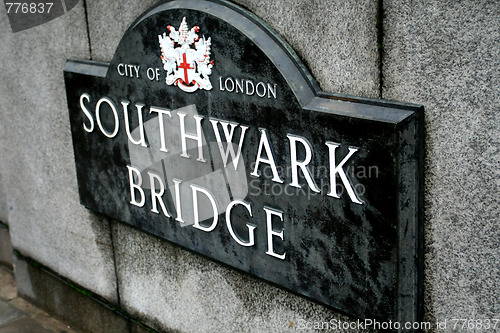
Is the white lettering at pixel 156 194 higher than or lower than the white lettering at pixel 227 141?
lower

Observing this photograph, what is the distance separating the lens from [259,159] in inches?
139

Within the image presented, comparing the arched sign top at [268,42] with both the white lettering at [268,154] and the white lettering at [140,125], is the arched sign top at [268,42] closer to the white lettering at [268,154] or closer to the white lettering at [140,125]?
the white lettering at [268,154]

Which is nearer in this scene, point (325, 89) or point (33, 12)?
point (325, 89)

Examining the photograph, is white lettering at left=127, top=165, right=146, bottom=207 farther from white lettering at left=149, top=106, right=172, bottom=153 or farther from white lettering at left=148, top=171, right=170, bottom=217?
white lettering at left=149, top=106, right=172, bottom=153

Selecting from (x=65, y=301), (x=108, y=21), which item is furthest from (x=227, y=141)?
(x=65, y=301)

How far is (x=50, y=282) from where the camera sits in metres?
5.87

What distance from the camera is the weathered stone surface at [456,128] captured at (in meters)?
2.74

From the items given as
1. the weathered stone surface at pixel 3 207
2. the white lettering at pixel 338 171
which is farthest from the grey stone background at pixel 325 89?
the weathered stone surface at pixel 3 207

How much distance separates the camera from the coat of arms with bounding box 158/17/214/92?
12.1ft

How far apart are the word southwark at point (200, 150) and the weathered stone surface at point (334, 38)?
0.34 meters

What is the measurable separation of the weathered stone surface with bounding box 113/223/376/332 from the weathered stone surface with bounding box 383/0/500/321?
0.77 m

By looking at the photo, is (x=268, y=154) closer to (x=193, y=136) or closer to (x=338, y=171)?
(x=338, y=171)

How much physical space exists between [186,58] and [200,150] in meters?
0.56

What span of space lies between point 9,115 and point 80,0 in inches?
62.9
